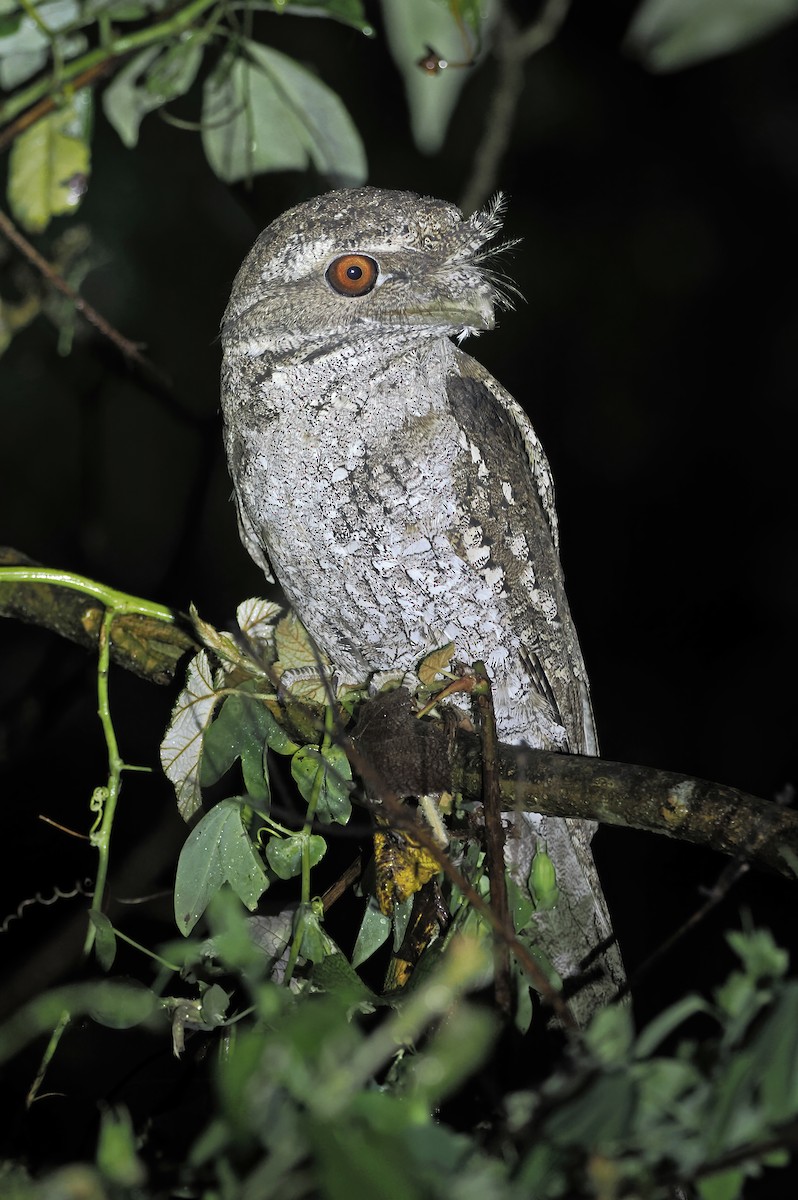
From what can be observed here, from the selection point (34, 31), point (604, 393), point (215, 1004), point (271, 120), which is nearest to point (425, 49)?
point (271, 120)

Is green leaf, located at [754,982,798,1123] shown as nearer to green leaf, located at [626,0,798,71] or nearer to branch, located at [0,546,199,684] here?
green leaf, located at [626,0,798,71]

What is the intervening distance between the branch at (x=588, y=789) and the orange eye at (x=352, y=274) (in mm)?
515

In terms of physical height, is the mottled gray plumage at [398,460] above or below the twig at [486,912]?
above

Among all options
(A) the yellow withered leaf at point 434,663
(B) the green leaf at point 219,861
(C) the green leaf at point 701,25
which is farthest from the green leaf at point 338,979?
(C) the green leaf at point 701,25

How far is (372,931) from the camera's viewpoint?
1016 millimetres

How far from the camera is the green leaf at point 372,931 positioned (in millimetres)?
1004

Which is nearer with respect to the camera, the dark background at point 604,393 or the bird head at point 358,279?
the bird head at point 358,279

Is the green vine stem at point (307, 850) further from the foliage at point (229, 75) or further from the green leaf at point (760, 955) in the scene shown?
the foliage at point (229, 75)

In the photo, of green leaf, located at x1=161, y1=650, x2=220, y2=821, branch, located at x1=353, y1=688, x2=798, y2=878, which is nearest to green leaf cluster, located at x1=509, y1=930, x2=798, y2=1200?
branch, located at x1=353, y1=688, x2=798, y2=878

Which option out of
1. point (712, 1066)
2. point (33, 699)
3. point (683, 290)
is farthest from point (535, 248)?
point (712, 1066)

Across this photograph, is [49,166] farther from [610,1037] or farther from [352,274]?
[610,1037]

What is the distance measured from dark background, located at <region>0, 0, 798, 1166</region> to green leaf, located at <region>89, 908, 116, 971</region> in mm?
1396

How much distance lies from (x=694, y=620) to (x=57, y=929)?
160 centimetres

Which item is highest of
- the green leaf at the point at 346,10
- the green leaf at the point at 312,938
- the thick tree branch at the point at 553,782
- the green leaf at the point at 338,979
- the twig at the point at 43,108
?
the green leaf at the point at 346,10
